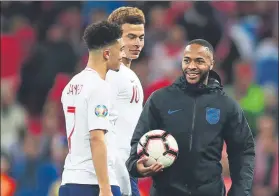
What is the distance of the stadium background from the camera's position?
14492mm

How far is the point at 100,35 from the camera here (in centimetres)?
834

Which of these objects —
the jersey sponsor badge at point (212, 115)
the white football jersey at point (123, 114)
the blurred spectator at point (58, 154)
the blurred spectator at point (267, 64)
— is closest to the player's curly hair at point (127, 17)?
the white football jersey at point (123, 114)

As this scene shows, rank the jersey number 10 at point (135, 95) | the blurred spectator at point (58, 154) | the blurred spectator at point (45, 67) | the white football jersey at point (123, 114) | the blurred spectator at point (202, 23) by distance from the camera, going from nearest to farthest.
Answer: the white football jersey at point (123, 114), the jersey number 10 at point (135, 95), the blurred spectator at point (58, 154), the blurred spectator at point (202, 23), the blurred spectator at point (45, 67)

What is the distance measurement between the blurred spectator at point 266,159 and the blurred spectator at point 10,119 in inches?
151

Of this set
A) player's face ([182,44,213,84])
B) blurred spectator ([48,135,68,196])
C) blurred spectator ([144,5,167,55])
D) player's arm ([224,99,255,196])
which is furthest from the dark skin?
blurred spectator ([144,5,167,55])

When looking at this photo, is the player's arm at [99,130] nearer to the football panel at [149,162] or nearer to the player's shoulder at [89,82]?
the player's shoulder at [89,82]

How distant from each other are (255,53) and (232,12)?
4.43 ft

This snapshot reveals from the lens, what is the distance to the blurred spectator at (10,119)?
15685 millimetres

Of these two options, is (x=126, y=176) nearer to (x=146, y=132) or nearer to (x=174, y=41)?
(x=146, y=132)

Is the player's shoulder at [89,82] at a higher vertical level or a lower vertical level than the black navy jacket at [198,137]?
higher

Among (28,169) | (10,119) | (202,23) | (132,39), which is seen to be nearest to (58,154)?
(28,169)

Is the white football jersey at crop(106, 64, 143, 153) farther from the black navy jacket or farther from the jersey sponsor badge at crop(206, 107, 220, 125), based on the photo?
the jersey sponsor badge at crop(206, 107, 220, 125)

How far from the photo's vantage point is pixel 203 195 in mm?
8172

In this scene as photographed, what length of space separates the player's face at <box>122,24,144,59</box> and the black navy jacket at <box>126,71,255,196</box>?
1.02 metres
